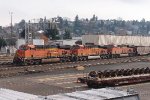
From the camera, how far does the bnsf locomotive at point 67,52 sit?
1909 inches

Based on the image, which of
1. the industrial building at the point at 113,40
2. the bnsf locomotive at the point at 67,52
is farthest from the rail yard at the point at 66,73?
the industrial building at the point at 113,40

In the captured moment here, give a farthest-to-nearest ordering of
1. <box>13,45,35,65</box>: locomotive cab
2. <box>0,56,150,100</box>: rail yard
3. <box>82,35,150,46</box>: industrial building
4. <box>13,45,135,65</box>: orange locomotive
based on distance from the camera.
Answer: <box>82,35,150,46</box>: industrial building, <box>13,45,135,65</box>: orange locomotive, <box>13,45,35,65</box>: locomotive cab, <box>0,56,150,100</box>: rail yard

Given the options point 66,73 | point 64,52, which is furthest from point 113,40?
point 66,73

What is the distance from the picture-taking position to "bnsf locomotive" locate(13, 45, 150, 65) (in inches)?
1909

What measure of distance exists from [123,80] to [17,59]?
21.8 metres

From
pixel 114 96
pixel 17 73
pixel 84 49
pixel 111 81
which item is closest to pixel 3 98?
pixel 114 96

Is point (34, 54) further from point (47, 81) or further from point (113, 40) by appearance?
point (113, 40)

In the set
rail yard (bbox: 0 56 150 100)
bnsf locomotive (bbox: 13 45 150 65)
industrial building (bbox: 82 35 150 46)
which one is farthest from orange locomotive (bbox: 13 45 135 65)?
industrial building (bbox: 82 35 150 46)

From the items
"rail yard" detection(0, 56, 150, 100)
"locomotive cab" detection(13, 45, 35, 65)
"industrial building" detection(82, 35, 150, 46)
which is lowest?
"rail yard" detection(0, 56, 150, 100)

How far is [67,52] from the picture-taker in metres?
Answer: 54.0

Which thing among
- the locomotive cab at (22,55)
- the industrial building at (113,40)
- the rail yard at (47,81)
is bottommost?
the rail yard at (47,81)

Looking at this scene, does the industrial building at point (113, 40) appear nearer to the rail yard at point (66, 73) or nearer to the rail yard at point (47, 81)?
the rail yard at point (66, 73)

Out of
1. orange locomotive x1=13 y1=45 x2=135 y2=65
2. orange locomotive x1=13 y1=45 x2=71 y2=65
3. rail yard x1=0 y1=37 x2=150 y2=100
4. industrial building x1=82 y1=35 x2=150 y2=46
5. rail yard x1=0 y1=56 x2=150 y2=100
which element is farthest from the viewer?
industrial building x1=82 y1=35 x2=150 y2=46

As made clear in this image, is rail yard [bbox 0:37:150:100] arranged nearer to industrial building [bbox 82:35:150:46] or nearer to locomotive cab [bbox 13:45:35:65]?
locomotive cab [bbox 13:45:35:65]
